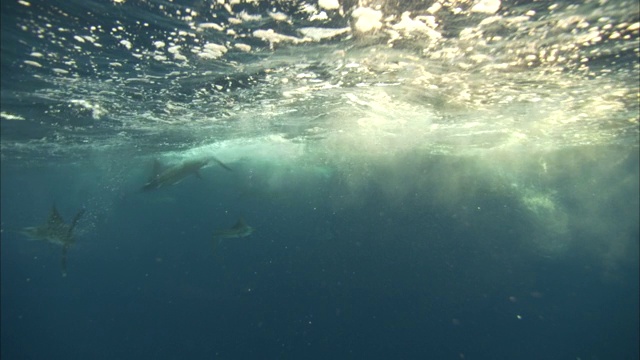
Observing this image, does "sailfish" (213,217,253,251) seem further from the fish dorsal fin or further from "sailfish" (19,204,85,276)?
the fish dorsal fin

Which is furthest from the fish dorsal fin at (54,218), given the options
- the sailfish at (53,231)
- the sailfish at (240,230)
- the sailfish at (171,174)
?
the sailfish at (240,230)

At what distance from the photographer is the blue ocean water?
8.45m

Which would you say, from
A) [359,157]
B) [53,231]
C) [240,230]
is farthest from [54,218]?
[359,157]

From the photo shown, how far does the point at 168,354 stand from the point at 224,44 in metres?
23.7

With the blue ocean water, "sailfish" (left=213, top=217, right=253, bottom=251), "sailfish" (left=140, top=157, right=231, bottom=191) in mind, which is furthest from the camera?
"sailfish" (left=140, top=157, right=231, bottom=191)

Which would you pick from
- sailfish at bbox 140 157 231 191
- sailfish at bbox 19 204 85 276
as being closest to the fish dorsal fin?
sailfish at bbox 19 204 85 276

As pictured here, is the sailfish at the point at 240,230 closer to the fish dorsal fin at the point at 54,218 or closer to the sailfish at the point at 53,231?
the sailfish at the point at 53,231

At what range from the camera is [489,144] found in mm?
29219

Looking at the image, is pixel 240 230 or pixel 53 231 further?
pixel 240 230

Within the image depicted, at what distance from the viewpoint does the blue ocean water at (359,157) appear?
845cm

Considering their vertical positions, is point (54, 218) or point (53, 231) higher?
point (54, 218)

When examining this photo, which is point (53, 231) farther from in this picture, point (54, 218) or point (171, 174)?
point (171, 174)

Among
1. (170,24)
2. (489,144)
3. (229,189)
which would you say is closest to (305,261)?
(489,144)

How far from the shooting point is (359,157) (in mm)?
37938
